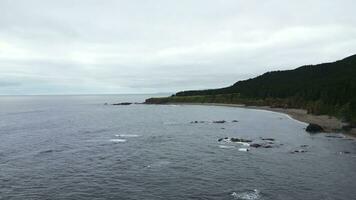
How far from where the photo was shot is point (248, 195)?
4359 cm

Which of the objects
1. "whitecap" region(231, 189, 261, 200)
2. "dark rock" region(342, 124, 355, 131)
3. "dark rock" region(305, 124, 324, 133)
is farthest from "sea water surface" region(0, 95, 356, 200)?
"dark rock" region(342, 124, 355, 131)

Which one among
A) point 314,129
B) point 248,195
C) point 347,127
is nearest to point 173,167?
point 248,195

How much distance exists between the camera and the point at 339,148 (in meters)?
73.1

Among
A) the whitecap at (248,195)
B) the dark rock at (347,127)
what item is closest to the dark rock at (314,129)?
the dark rock at (347,127)

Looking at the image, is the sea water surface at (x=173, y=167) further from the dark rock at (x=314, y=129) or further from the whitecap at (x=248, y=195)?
the dark rock at (x=314, y=129)

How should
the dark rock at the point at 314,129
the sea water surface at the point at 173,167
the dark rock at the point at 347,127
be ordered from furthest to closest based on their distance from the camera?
the dark rock at the point at 314,129 → the dark rock at the point at 347,127 → the sea water surface at the point at 173,167

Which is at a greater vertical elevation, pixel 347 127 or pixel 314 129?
pixel 347 127

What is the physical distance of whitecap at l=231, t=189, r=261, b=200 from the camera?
42.8m

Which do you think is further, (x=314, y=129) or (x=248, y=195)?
(x=314, y=129)

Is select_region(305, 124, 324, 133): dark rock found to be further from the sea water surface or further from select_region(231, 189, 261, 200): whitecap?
select_region(231, 189, 261, 200): whitecap

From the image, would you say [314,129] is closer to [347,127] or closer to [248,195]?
[347,127]

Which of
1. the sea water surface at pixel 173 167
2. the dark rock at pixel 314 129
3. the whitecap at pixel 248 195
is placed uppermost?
the dark rock at pixel 314 129

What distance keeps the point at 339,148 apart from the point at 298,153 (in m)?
9.39

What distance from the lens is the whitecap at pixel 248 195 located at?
140 ft
